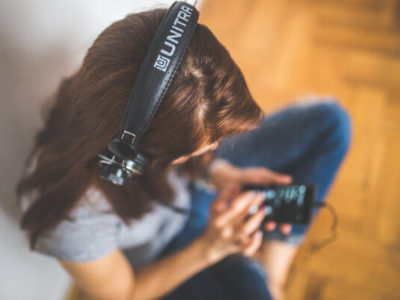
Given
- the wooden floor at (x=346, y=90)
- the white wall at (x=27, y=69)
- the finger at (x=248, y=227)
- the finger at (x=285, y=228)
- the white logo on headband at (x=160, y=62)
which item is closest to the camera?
the white logo on headband at (x=160, y=62)

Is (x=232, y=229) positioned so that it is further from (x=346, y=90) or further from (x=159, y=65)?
(x=346, y=90)

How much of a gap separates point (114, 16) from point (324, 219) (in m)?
0.89

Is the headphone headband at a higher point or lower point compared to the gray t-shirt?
higher

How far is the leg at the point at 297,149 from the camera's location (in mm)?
717

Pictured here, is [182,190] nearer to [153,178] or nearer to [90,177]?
[153,178]

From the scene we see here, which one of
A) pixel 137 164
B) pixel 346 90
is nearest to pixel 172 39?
pixel 137 164

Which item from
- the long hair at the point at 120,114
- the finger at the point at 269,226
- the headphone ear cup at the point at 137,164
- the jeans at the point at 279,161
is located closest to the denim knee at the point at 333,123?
the jeans at the point at 279,161

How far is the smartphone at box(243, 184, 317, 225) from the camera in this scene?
605 mm

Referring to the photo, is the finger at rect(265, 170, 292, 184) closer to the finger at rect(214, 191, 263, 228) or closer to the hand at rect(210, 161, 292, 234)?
the hand at rect(210, 161, 292, 234)

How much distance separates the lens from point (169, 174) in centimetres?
62

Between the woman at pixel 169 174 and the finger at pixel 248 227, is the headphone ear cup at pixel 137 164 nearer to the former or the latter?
the woman at pixel 169 174

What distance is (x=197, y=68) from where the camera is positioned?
0.32 metres

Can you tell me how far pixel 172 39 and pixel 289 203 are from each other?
46 cm

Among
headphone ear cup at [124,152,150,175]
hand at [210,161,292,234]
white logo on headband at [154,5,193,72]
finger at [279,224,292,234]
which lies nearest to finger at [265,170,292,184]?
hand at [210,161,292,234]
